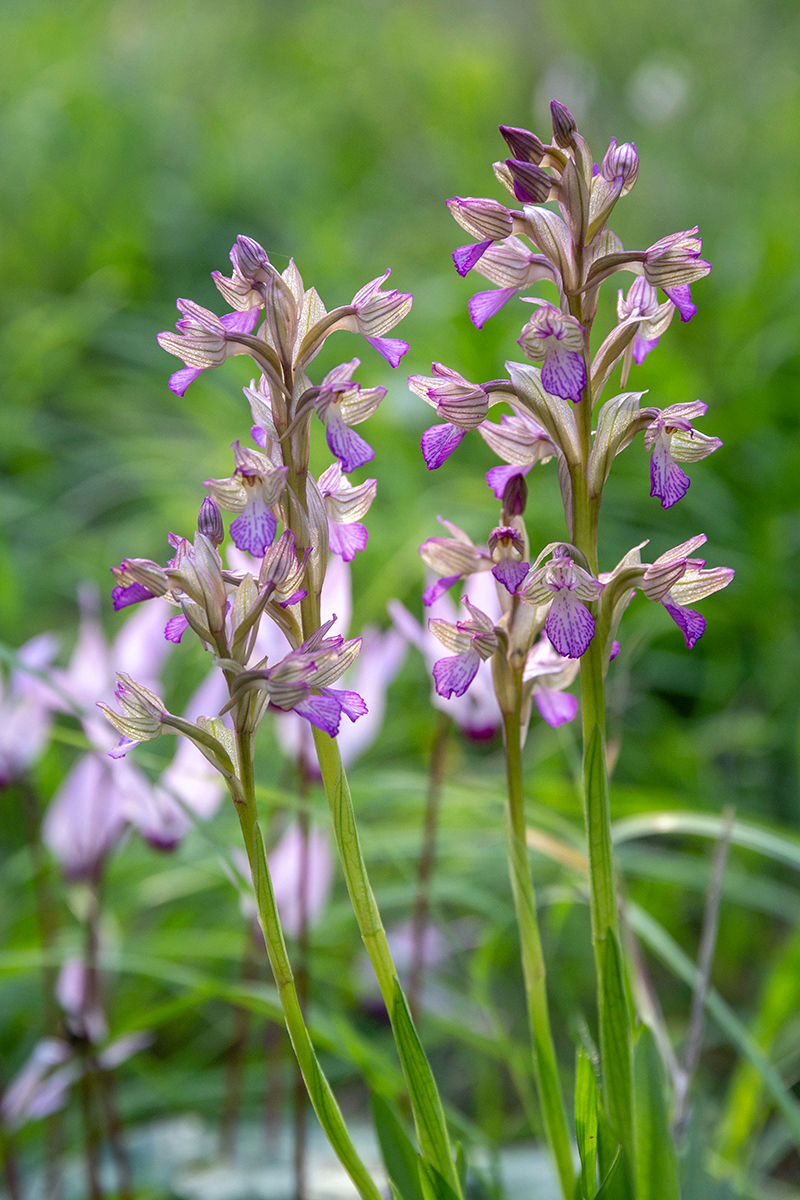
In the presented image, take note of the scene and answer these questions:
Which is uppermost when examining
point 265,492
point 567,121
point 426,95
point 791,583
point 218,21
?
point 218,21

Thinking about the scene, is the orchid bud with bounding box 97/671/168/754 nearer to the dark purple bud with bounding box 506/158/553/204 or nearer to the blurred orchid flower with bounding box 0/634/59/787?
the dark purple bud with bounding box 506/158/553/204

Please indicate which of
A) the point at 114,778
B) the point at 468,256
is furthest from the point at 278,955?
the point at 114,778

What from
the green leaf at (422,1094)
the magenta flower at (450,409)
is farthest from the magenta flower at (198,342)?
the green leaf at (422,1094)

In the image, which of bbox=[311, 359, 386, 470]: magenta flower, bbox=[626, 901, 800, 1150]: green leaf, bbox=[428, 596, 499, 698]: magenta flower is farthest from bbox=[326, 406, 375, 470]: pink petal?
bbox=[626, 901, 800, 1150]: green leaf

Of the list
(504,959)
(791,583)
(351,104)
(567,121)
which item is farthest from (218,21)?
(567,121)

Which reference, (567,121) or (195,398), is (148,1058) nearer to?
(567,121)

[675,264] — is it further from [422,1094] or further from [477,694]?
[477,694]
